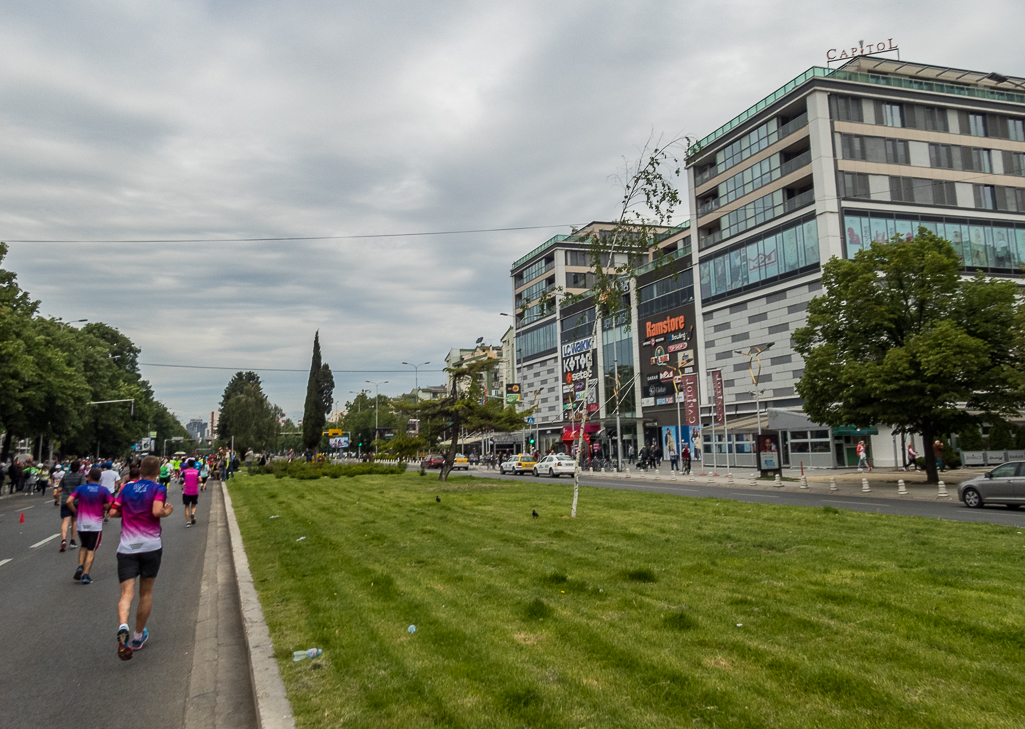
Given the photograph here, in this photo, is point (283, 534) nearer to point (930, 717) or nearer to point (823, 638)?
point (823, 638)

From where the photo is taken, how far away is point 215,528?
18438mm

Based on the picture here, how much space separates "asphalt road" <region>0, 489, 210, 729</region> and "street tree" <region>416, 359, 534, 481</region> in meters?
16.7

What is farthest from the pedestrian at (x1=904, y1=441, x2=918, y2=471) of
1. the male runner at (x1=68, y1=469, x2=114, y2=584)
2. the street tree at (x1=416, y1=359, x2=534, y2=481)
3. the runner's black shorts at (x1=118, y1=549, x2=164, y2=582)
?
the runner's black shorts at (x1=118, y1=549, x2=164, y2=582)

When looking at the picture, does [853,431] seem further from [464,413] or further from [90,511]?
[90,511]

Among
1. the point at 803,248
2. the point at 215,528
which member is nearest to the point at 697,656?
the point at 215,528

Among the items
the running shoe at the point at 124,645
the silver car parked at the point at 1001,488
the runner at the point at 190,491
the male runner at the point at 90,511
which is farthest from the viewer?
the runner at the point at 190,491

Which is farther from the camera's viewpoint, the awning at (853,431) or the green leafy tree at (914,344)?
the awning at (853,431)

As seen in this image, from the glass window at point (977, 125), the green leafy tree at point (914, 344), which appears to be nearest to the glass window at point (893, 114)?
the glass window at point (977, 125)

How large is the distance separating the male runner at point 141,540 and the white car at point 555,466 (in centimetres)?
3786

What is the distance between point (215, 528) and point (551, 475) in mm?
29244

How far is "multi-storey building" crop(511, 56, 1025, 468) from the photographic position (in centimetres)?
4412

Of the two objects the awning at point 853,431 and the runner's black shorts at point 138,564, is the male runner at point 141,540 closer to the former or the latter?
the runner's black shorts at point 138,564

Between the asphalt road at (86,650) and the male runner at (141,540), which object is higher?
the male runner at (141,540)

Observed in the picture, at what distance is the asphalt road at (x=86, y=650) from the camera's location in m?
5.24
